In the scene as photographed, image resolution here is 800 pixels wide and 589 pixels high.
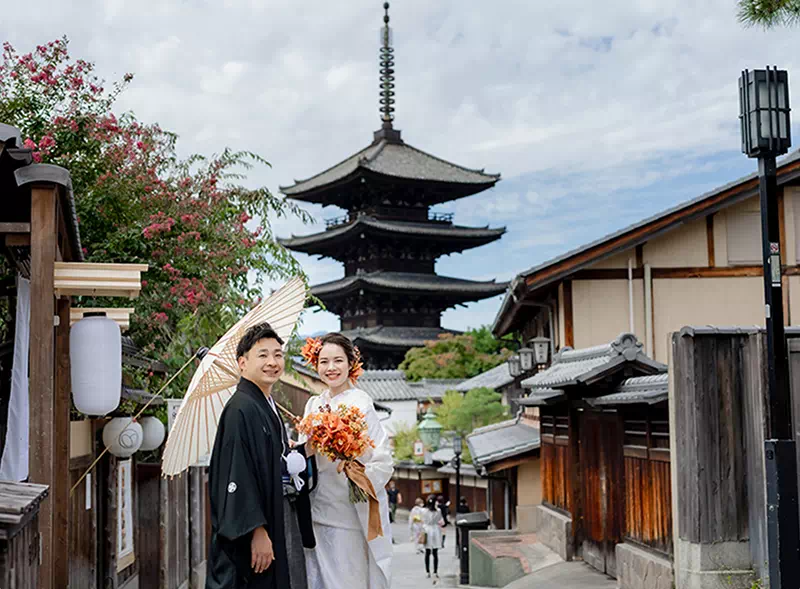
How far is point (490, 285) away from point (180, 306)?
34.2 meters

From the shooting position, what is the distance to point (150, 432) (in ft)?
33.8

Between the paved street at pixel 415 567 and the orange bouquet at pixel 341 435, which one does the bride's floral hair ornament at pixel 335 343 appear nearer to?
the orange bouquet at pixel 341 435

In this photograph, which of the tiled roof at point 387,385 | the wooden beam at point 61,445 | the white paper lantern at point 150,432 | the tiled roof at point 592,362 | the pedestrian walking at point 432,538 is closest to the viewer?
the wooden beam at point 61,445

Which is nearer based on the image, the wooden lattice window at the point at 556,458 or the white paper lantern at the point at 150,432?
the white paper lantern at the point at 150,432

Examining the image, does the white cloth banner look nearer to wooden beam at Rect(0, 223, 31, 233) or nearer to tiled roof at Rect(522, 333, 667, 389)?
wooden beam at Rect(0, 223, 31, 233)

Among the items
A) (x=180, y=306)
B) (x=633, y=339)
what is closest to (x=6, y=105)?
(x=180, y=306)

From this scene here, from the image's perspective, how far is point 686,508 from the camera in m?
8.72

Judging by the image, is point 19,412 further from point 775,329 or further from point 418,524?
point 418,524

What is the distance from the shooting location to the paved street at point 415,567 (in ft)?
60.6

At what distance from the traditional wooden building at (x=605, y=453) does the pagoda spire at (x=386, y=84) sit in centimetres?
3276

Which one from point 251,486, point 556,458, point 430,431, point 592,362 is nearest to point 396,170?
point 430,431

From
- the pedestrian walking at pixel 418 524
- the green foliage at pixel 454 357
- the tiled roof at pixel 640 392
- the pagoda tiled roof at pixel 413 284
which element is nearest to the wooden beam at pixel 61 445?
the tiled roof at pixel 640 392

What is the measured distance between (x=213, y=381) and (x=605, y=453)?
23.1ft

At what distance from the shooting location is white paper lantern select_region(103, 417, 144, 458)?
30.3 ft
